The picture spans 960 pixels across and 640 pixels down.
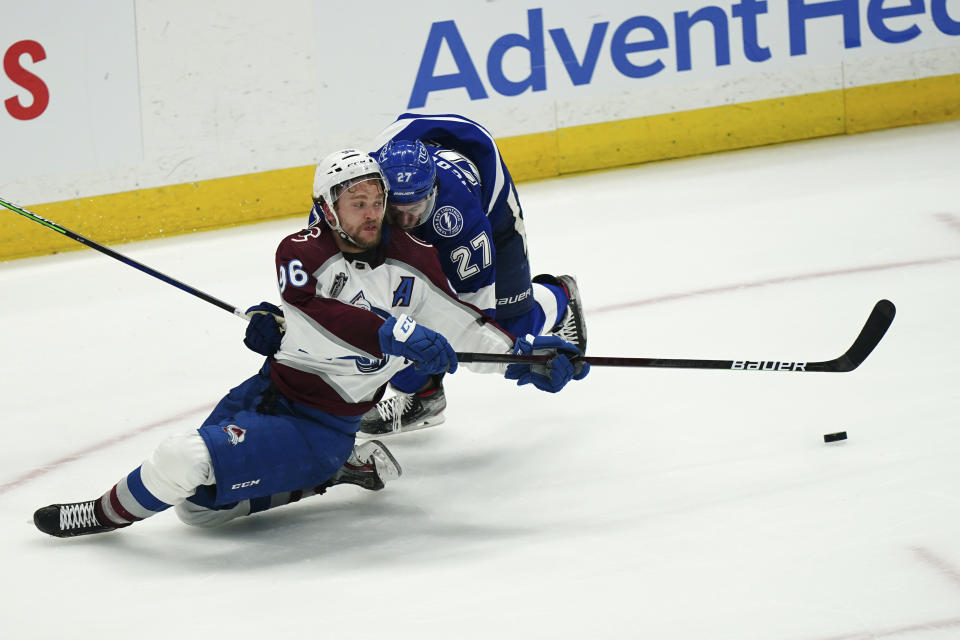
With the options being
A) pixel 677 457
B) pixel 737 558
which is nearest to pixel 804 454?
pixel 677 457

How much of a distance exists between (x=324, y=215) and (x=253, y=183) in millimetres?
3388

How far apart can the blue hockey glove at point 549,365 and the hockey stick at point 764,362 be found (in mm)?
26

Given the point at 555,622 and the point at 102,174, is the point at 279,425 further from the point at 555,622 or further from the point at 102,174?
the point at 102,174

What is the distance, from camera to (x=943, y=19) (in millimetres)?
6879

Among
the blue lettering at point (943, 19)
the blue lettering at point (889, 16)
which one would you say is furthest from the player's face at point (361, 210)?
the blue lettering at point (943, 19)

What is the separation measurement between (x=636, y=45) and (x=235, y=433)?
4202 mm

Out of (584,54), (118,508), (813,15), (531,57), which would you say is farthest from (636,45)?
(118,508)

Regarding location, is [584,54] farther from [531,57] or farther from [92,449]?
[92,449]

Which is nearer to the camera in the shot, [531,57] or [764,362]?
[764,362]

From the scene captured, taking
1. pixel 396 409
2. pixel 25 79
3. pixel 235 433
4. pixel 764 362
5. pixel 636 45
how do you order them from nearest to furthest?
pixel 235 433 → pixel 764 362 → pixel 396 409 → pixel 25 79 → pixel 636 45

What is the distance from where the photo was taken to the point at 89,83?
592 cm

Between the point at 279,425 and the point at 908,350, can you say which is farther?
the point at 908,350

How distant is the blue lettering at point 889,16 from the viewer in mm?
6801

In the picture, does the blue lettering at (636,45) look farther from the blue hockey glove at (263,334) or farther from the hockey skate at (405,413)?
the blue hockey glove at (263,334)
